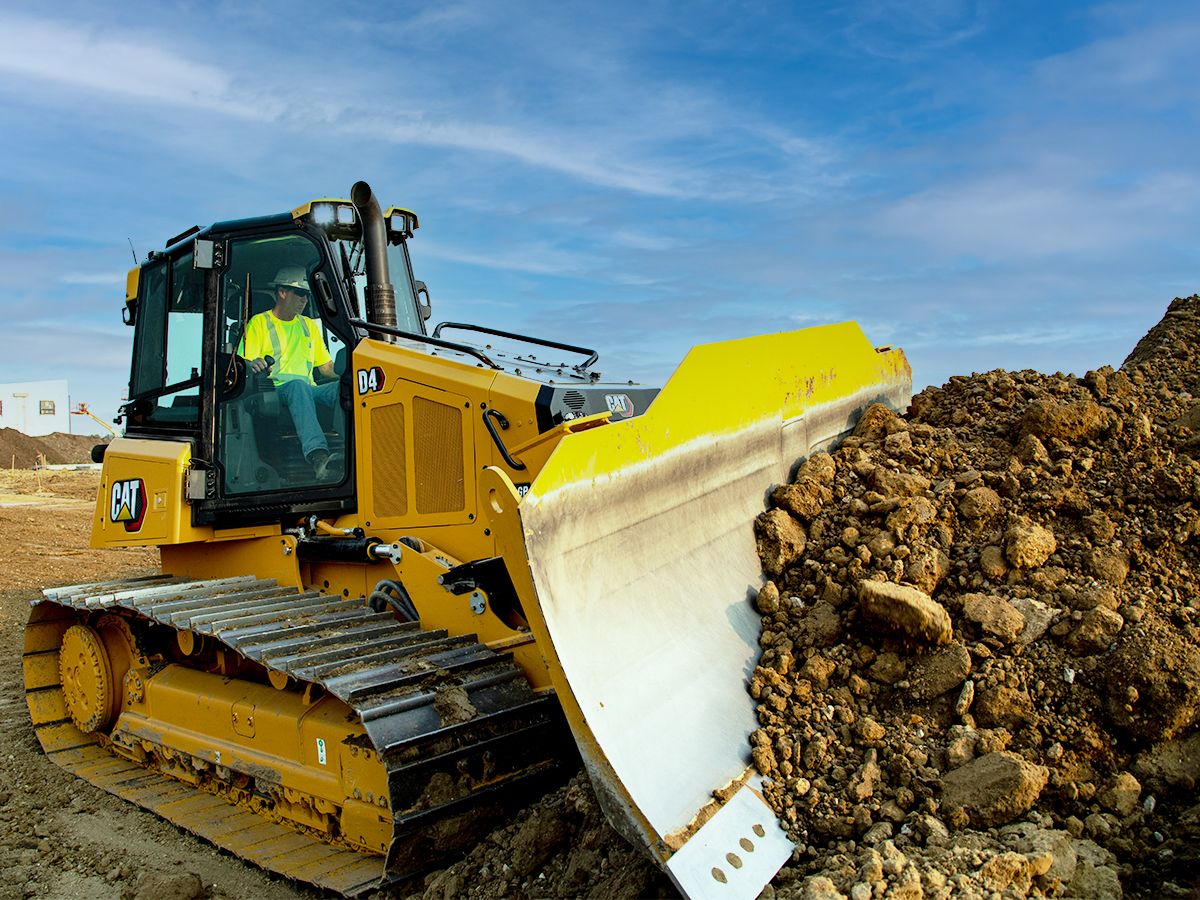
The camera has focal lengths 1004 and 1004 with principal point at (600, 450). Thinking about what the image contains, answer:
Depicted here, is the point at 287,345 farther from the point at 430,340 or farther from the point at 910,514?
the point at 910,514

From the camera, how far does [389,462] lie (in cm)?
467

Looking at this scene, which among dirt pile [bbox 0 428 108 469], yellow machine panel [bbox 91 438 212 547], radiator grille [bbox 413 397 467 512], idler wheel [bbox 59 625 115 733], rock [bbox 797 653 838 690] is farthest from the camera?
dirt pile [bbox 0 428 108 469]

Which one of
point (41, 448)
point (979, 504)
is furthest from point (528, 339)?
point (41, 448)

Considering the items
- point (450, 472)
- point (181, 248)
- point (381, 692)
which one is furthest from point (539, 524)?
point (181, 248)

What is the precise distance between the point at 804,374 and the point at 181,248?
353cm

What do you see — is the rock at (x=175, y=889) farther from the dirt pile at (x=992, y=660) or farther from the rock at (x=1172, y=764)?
the rock at (x=1172, y=764)

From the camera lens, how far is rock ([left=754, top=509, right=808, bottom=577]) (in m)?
3.93

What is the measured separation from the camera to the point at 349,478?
4.81 m

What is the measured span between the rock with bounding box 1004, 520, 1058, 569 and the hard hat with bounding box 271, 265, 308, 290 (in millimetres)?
3467

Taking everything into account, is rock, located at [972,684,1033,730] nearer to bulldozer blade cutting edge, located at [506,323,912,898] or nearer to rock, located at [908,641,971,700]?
rock, located at [908,641,971,700]

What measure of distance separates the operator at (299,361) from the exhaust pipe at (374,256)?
1.01 feet

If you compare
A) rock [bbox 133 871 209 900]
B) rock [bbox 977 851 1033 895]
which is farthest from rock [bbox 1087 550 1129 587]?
rock [bbox 133 871 209 900]

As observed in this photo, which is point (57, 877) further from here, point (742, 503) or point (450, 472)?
point (742, 503)

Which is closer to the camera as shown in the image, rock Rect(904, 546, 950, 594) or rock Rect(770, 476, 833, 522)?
rock Rect(904, 546, 950, 594)
